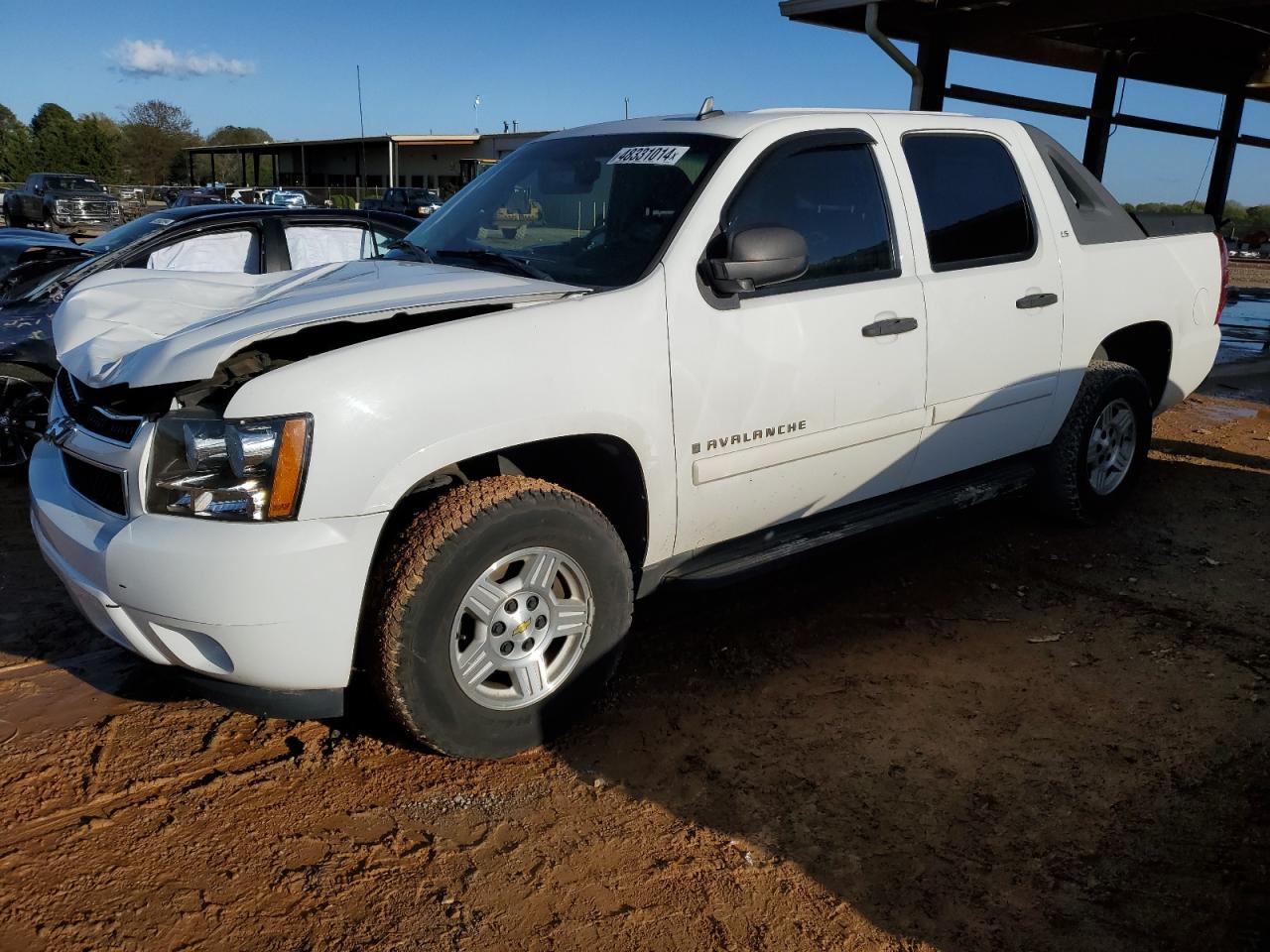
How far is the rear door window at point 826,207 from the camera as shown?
11.9 feet

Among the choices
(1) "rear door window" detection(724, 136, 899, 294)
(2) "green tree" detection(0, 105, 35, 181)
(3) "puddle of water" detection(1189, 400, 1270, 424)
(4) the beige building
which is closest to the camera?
(1) "rear door window" detection(724, 136, 899, 294)

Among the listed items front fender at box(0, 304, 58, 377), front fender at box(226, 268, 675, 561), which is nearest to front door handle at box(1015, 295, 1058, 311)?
front fender at box(226, 268, 675, 561)

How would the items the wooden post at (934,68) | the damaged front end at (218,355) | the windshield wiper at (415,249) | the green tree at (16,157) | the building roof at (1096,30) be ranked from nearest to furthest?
the damaged front end at (218,355), the windshield wiper at (415,249), the building roof at (1096,30), the wooden post at (934,68), the green tree at (16,157)

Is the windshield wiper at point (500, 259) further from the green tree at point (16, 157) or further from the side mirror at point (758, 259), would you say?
the green tree at point (16, 157)

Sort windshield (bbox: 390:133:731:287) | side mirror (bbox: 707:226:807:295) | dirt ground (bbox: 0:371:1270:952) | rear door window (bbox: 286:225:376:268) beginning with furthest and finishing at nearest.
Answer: rear door window (bbox: 286:225:376:268), windshield (bbox: 390:133:731:287), side mirror (bbox: 707:226:807:295), dirt ground (bbox: 0:371:1270:952)

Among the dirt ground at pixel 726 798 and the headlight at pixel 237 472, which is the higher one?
the headlight at pixel 237 472

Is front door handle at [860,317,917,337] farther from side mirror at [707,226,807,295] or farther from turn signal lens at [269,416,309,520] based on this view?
turn signal lens at [269,416,309,520]

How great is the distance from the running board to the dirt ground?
0.16m

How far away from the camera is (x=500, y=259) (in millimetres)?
3766

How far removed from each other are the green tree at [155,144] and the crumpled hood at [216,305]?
64511 mm

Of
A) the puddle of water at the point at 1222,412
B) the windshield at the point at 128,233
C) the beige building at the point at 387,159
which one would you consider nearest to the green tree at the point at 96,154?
the beige building at the point at 387,159

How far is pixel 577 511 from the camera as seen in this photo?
3.08 meters

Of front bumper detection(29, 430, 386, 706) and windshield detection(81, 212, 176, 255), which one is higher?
windshield detection(81, 212, 176, 255)

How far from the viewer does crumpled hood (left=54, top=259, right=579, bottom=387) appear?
2.77 metres
